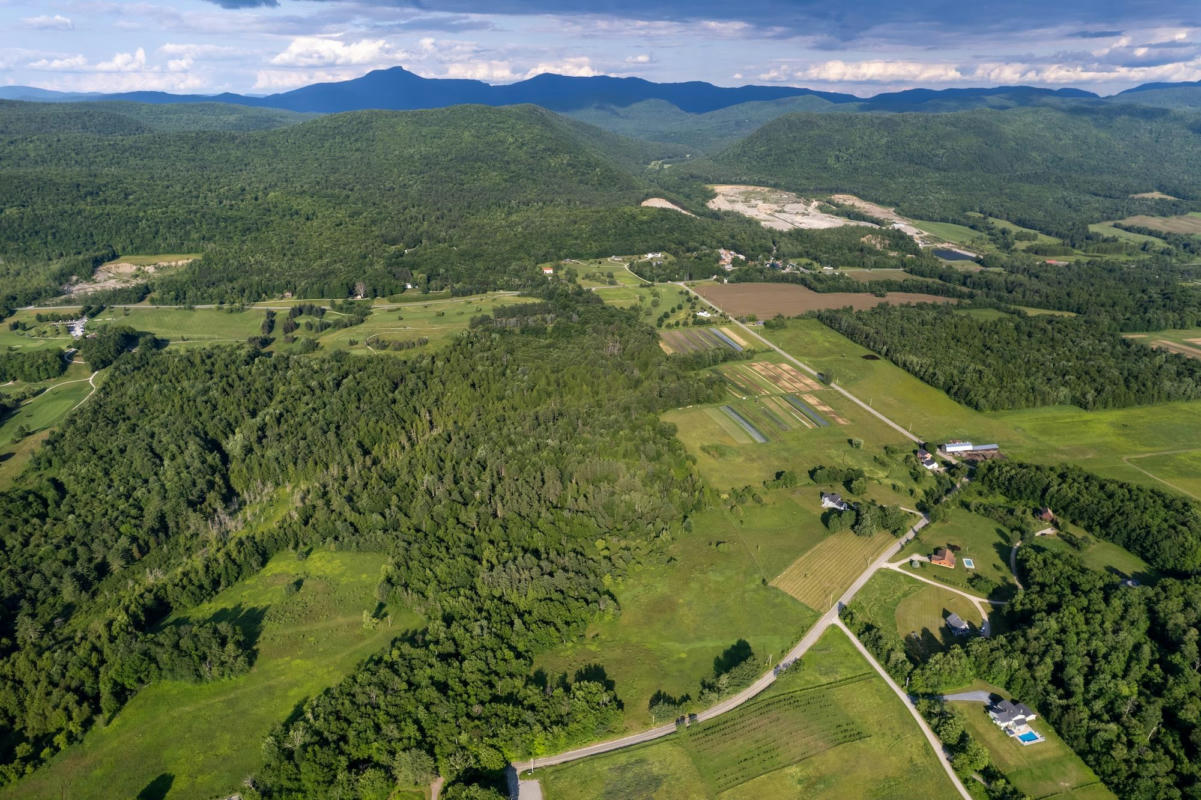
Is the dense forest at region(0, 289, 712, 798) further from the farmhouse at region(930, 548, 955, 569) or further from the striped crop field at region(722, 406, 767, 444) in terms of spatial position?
the farmhouse at region(930, 548, 955, 569)

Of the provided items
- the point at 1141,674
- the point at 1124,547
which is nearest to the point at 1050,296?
the point at 1124,547

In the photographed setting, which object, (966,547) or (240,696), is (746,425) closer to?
(966,547)

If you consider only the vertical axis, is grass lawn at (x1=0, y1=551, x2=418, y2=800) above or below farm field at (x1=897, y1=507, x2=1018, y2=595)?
below

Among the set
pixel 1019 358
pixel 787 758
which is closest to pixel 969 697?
pixel 787 758

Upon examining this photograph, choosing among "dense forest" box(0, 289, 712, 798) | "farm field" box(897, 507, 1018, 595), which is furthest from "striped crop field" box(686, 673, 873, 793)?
"farm field" box(897, 507, 1018, 595)

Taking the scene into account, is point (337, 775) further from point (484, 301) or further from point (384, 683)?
point (484, 301)

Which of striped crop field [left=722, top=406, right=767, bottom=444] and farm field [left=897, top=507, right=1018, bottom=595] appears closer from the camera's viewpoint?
farm field [left=897, top=507, right=1018, bottom=595]
